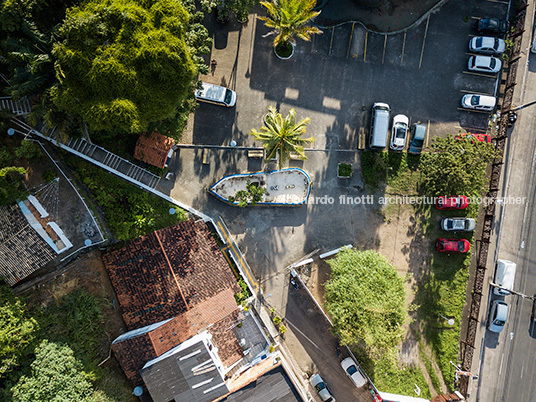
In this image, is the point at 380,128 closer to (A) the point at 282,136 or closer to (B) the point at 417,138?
(B) the point at 417,138

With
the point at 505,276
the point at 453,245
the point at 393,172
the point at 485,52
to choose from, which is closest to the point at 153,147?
the point at 393,172

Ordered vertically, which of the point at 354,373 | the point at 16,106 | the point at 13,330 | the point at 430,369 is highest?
the point at 16,106

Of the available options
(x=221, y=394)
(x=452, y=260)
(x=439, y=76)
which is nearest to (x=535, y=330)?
(x=452, y=260)

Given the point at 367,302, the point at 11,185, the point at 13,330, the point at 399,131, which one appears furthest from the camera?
the point at 399,131

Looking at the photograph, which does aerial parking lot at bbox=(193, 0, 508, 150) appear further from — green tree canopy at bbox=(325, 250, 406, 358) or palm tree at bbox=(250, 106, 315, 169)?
green tree canopy at bbox=(325, 250, 406, 358)

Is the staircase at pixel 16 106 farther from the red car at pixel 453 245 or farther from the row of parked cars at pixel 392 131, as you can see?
the red car at pixel 453 245
